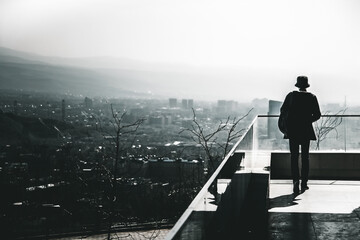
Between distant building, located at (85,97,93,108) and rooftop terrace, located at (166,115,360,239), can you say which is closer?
rooftop terrace, located at (166,115,360,239)

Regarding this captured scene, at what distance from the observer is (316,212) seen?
25.1ft

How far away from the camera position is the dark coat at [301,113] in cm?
912

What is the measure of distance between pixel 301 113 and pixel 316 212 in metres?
2.00

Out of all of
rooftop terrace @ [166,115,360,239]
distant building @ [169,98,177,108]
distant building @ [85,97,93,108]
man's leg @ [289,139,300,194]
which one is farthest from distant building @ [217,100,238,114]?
man's leg @ [289,139,300,194]

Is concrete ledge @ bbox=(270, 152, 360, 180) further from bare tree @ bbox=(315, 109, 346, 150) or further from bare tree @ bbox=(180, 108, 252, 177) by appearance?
bare tree @ bbox=(180, 108, 252, 177)

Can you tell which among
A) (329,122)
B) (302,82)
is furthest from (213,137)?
(302,82)

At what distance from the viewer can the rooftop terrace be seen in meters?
4.24

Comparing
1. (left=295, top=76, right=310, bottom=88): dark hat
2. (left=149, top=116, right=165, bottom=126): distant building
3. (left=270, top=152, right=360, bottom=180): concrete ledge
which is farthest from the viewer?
(left=149, top=116, right=165, bottom=126): distant building

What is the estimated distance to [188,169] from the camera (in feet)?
97.8

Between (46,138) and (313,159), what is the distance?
43.9 meters

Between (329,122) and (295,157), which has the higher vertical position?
(329,122)

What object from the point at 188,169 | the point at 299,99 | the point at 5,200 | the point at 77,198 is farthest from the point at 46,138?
the point at 299,99

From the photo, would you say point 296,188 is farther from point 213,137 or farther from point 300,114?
point 213,137

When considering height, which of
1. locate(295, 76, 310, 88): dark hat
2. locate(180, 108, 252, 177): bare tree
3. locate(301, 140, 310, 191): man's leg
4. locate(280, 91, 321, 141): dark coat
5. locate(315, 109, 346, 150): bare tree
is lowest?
locate(180, 108, 252, 177): bare tree
